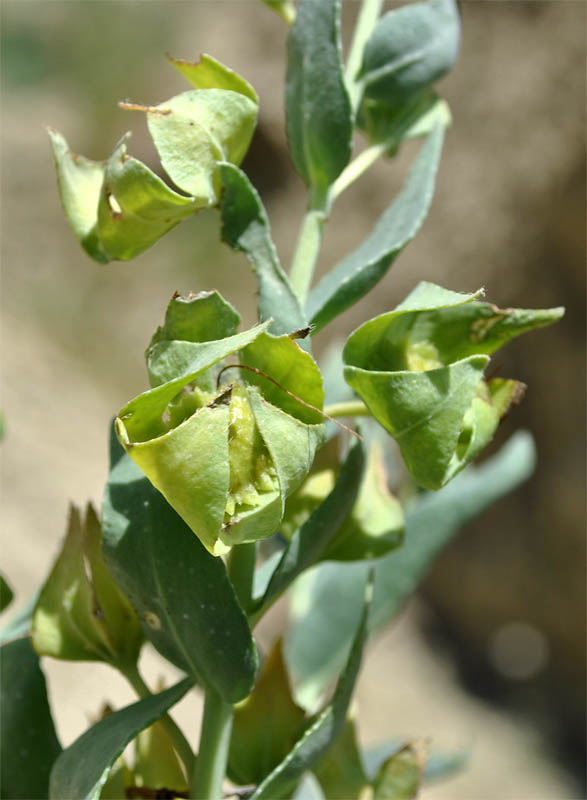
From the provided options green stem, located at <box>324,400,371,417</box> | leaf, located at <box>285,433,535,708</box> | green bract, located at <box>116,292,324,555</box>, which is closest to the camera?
green bract, located at <box>116,292,324,555</box>

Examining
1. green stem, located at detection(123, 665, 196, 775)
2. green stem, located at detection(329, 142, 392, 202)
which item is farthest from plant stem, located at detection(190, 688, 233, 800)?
green stem, located at detection(329, 142, 392, 202)

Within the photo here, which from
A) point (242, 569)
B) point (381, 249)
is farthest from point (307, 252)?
point (242, 569)

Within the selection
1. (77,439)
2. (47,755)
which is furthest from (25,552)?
(47,755)

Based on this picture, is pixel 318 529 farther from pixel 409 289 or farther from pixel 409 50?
pixel 409 289

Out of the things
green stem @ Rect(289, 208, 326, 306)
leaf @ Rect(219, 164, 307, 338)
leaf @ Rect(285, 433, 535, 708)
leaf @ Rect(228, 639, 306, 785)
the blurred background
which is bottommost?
the blurred background

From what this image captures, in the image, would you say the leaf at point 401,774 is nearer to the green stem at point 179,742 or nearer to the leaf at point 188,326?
the green stem at point 179,742

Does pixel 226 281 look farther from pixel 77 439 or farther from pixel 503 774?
pixel 503 774

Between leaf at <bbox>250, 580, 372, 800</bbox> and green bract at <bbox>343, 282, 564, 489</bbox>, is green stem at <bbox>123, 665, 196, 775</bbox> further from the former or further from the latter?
green bract at <bbox>343, 282, 564, 489</bbox>
